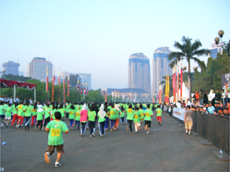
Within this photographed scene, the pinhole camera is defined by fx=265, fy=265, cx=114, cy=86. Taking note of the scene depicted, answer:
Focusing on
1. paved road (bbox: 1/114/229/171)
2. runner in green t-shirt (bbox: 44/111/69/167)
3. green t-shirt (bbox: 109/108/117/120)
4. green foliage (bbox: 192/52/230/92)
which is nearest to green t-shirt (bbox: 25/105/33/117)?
green t-shirt (bbox: 109/108/117/120)

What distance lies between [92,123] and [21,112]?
19.5 feet

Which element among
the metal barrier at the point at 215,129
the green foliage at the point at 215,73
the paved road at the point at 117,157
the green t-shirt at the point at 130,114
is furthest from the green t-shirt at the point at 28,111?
the green foliage at the point at 215,73

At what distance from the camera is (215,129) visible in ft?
36.3

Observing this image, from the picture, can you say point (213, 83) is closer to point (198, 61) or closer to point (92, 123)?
point (198, 61)

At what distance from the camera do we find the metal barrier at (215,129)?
30.6 feet

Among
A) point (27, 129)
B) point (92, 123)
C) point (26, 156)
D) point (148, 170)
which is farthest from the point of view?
point (27, 129)

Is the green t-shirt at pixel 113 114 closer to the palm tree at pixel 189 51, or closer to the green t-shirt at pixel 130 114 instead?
the green t-shirt at pixel 130 114

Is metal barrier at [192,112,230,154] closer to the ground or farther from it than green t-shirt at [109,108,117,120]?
closer to the ground

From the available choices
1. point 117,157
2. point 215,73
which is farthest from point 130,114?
point 215,73

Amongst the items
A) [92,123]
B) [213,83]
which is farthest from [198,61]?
[92,123]

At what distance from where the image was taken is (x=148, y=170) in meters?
6.99

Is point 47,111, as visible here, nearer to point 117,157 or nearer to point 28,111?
point 28,111

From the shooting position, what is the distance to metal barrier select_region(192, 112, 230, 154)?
30.6 ft

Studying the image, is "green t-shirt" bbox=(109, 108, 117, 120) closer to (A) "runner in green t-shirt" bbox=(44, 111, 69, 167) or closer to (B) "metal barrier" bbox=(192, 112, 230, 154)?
(B) "metal barrier" bbox=(192, 112, 230, 154)
